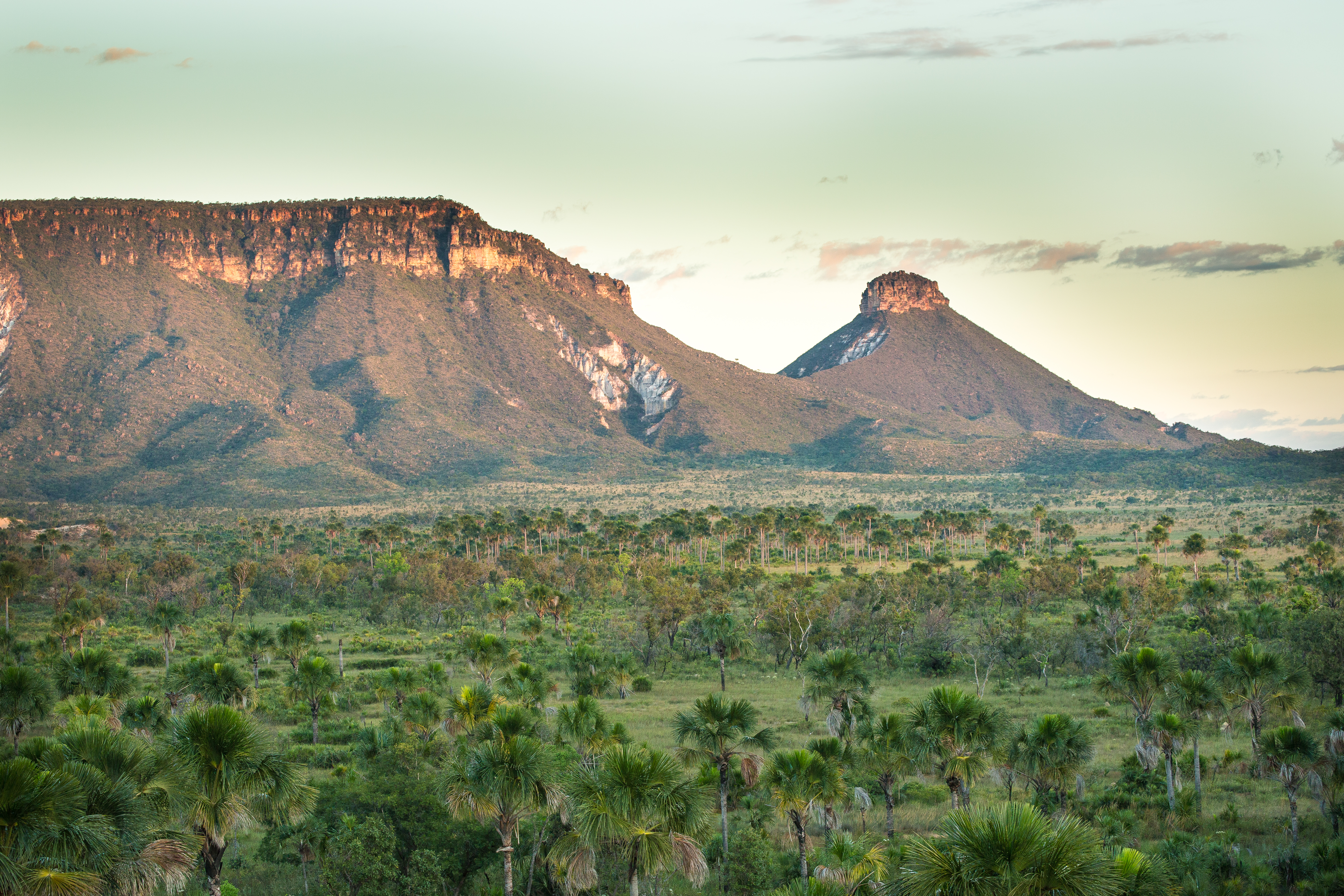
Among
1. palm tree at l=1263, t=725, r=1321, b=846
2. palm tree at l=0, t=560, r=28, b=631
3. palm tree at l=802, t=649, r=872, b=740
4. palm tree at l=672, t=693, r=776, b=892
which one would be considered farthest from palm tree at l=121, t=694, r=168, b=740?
palm tree at l=0, t=560, r=28, b=631

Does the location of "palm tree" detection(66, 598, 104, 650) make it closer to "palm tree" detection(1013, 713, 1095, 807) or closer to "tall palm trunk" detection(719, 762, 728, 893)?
"tall palm trunk" detection(719, 762, 728, 893)

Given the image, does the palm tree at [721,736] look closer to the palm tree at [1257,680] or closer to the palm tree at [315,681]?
the palm tree at [1257,680]

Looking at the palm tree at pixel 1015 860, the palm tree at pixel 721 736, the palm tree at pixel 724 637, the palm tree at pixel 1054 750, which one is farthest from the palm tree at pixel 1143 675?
the palm tree at pixel 724 637

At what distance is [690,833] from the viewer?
59.1 feet

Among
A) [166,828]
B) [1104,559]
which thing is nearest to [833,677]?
[166,828]

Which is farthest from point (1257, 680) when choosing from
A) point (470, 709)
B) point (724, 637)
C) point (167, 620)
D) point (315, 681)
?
point (167, 620)

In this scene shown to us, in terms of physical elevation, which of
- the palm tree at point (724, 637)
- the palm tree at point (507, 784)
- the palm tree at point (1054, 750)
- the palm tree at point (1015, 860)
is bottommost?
the palm tree at point (724, 637)

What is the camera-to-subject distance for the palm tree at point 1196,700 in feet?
93.3

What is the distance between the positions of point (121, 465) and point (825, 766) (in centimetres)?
20377

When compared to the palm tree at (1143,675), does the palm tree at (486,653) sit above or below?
below

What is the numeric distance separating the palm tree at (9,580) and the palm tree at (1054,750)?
6266cm

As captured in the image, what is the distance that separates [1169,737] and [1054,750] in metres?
5.02

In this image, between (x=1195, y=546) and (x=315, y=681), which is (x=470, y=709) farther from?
(x=1195, y=546)

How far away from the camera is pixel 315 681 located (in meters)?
37.2
